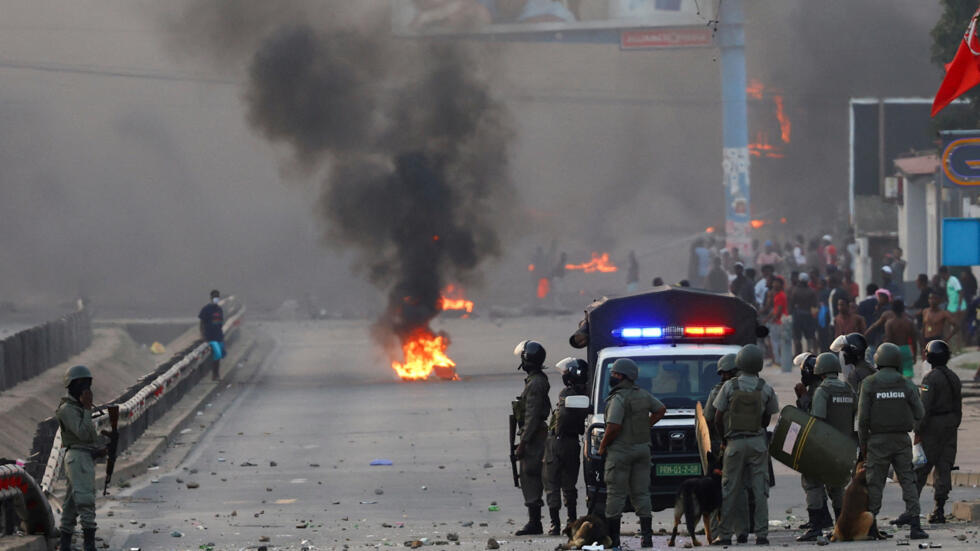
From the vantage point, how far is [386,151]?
106ft

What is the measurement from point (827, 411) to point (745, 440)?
0.72 m

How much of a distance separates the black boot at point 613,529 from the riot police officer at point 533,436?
154 centimetres

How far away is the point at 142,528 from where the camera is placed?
13289 mm

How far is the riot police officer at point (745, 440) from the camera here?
1089 cm

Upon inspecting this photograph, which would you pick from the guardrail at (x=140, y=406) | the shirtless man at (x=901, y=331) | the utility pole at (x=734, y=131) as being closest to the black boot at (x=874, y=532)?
the guardrail at (x=140, y=406)

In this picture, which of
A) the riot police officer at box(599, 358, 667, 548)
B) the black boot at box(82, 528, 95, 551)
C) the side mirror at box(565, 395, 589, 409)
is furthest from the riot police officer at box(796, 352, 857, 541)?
the black boot at box(82, 528, 95, 551)

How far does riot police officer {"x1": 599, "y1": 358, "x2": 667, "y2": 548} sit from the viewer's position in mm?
10836

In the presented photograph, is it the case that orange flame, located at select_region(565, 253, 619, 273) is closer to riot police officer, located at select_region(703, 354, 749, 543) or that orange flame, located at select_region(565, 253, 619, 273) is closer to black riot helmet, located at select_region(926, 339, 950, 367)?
black riot helmet, located at select_region(926, 339, 950, 367)

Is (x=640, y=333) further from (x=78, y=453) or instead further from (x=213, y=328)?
(x=213, y=328)

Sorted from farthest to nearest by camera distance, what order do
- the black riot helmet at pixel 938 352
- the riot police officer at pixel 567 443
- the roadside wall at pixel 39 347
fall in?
the roadside wall at pixel 39 347 < the riot police officer at pixel 567 443 < the black riot helmet at pixel 938 352

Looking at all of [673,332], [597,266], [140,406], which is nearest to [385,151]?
[140,406]

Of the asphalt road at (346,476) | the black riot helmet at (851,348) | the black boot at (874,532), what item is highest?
the black riot helmet at (851,348)

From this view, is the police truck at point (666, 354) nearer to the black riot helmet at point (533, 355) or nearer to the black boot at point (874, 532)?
the black riot helmet at point (533, 355)

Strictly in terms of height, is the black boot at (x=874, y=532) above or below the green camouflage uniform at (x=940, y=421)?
below
